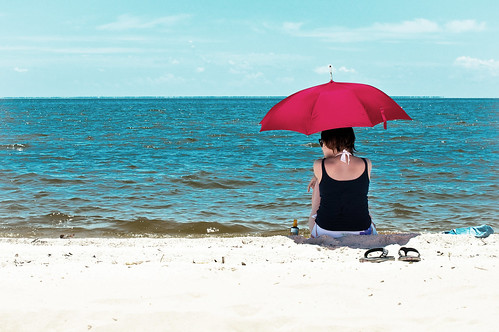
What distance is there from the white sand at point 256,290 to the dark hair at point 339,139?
1.10 meters

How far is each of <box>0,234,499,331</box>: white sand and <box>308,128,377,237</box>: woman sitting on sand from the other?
0.20 m

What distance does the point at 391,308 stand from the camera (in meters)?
3.86

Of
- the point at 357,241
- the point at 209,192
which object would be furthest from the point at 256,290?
the point at 209,192

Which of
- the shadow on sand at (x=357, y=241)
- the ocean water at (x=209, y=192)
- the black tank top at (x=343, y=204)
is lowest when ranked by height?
the ocean water at (x=209, y=192)

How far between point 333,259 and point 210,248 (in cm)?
165

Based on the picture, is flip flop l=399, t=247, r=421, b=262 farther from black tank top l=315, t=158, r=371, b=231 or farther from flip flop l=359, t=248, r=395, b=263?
black tank top l=315, t=158, r=371, b=231

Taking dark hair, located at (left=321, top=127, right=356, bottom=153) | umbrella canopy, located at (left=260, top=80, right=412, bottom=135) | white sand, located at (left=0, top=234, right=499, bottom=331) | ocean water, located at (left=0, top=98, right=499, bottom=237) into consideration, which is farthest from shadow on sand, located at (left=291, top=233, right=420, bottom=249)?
ocean water, located at (left=0, top=98, right=499, bottom=237)

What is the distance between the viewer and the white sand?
3.62m

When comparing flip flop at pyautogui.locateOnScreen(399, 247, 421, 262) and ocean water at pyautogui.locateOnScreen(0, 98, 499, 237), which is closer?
flip flop at pyautogui.locateOnScreen(399, 247, 421, 262)

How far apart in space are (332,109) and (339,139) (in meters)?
0.33

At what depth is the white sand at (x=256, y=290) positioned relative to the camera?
3623mm

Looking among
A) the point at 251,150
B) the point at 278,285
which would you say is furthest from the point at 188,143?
the point at 278,285

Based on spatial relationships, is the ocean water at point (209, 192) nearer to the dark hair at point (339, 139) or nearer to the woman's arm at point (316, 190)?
the woman's arm at point (316, 190)

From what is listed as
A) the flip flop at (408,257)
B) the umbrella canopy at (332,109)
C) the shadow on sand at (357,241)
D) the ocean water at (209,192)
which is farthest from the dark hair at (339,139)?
the ocean water at (209,192)
